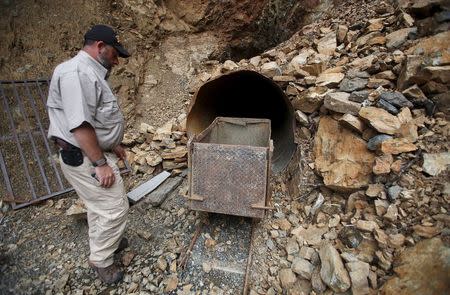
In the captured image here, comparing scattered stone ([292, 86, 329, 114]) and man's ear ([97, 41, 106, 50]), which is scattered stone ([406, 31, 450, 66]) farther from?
man's ear ([97, 41, 106, 50])

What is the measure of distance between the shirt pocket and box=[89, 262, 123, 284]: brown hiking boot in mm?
1411

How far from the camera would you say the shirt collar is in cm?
222

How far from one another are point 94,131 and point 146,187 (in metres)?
1.84

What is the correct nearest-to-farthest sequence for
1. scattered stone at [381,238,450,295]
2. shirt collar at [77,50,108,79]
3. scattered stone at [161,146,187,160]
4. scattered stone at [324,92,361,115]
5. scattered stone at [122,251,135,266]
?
scattered stone at [381,238,450,295]
shirt collar at [77,50,108,79]
scattered stone at [122,251,135,266]
scattered stone at [324,92,361,115]
scattered stone at [161,146,187,160]

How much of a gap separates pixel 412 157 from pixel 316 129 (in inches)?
49.8

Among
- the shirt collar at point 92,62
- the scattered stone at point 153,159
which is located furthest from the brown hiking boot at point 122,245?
the shirt collar at point 92,62

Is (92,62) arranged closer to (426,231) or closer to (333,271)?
(333,271)

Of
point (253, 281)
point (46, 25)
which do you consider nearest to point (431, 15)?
point (253, 281)

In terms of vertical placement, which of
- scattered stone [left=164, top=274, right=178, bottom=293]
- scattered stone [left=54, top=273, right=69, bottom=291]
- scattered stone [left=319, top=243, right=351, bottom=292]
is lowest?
scattered stone [left=54, top=273, right=69, bottom=291]

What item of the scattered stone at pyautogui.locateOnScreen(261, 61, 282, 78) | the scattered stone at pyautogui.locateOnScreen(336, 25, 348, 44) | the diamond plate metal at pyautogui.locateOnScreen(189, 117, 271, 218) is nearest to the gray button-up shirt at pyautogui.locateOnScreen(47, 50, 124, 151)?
the diamond plate metal at pyautogui.locateOnScreen(189, 117, 271, 218)

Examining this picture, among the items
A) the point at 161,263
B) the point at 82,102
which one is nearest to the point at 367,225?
the point at 161,263

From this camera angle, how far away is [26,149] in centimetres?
401

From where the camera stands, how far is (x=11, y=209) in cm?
362

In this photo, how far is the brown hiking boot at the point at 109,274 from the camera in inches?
108
